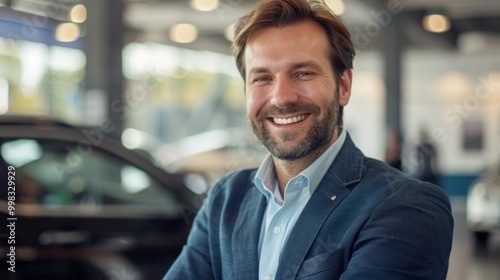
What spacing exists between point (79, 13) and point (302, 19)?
5.72 metres

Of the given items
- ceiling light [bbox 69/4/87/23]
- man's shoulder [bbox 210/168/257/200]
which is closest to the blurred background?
ceiling light [bbox 69/4/87/23]

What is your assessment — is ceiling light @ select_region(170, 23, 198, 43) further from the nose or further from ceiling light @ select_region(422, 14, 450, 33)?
the nose

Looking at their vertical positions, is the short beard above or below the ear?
below

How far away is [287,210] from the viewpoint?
162 cm

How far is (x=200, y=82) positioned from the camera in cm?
1367

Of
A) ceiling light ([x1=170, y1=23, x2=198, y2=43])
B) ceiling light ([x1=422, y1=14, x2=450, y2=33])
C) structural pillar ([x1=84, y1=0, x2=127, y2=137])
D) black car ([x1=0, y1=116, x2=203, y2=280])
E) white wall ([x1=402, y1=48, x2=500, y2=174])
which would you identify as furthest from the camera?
white wall ([x1=402, y1=48, x2=500, y2=174])

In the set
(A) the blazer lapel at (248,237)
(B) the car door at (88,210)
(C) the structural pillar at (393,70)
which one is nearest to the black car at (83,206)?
(B) the car door at (88,210)

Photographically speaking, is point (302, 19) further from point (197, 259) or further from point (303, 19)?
point (197, 259)

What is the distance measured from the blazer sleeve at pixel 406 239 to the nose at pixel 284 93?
0.28m

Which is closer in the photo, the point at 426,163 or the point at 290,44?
the point at 290,44

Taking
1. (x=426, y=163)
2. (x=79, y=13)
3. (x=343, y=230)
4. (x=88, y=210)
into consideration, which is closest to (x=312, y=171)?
(x=343, y=230)

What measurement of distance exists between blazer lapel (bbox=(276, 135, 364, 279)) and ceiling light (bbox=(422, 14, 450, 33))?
12.0 m

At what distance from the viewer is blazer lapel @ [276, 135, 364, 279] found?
58.9 inches

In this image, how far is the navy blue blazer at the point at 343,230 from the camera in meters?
1.35
